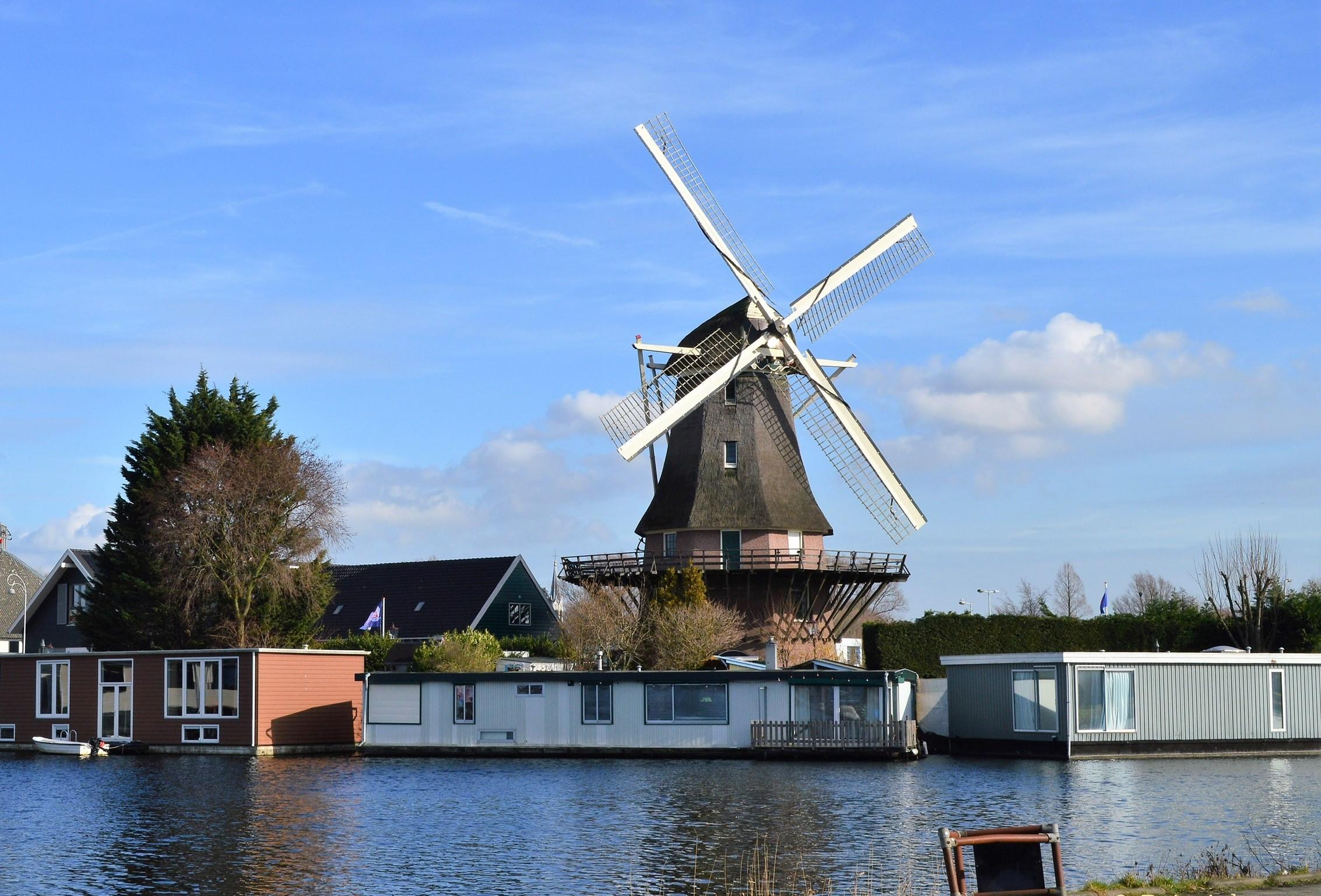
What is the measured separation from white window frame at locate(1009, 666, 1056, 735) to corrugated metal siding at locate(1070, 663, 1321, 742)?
1.78ft

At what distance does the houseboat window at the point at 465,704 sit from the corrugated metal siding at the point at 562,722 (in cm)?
11

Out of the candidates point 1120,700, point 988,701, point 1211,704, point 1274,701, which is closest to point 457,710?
point 988,701

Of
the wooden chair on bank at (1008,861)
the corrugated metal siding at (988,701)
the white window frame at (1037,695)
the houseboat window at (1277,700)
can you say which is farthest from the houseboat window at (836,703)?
the wooden chair on bank at (1008,861)

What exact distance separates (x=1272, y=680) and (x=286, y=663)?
27539mm

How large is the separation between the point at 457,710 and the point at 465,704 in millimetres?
293

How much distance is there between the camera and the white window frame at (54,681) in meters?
45.8

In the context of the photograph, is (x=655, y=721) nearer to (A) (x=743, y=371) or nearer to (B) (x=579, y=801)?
(B) (x=579, y=801)

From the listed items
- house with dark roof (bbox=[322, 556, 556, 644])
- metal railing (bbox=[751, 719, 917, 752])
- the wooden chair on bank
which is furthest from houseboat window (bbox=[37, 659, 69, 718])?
the wooden chair on bank

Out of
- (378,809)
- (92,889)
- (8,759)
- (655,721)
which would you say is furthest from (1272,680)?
(8,759)

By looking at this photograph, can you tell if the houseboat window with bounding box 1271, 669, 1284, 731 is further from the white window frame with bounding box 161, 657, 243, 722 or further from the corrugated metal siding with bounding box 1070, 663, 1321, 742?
the white window frame with bounding box 161, 657, 243, 722

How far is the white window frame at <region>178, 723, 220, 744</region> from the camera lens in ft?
142

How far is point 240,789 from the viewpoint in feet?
102

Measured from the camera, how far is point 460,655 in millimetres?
47844

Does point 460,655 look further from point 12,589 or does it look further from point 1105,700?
point 12,589
